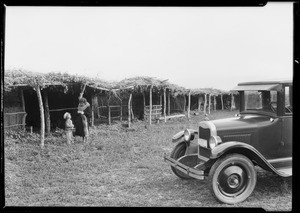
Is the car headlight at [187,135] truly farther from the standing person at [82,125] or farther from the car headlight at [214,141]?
the standing person at [82,125]

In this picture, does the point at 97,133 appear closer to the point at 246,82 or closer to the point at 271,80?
the point at 246,82

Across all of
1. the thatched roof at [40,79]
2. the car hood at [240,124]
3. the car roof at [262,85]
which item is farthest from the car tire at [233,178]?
the thatched roof at [40,79]

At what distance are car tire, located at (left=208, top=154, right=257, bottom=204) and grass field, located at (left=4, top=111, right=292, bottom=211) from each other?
139 millimetres

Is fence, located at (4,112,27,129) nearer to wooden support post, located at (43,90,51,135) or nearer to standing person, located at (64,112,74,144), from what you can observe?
wooden support post, located at (43,90,51,135)

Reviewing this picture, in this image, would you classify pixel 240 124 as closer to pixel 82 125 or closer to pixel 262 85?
pixel 262 85

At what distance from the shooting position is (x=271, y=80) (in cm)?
393

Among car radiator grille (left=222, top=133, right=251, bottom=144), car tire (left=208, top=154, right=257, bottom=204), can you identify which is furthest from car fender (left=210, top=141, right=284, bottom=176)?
car radiator grille (left=222, top=133, right=251, bottom=144)

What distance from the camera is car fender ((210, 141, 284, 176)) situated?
11.3 ft

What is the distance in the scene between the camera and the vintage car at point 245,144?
353 cm
